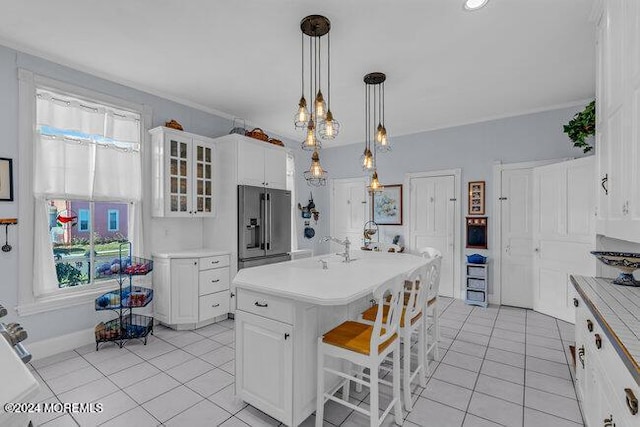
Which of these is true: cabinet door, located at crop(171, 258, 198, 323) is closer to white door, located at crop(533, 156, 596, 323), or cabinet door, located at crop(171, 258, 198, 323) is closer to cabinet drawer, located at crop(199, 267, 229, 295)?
cabinet drawer, located at crop(199, 267, 229, 295)

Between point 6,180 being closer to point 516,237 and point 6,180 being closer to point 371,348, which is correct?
point 371,348

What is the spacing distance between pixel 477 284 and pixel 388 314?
336cm

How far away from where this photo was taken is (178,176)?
3730 mm

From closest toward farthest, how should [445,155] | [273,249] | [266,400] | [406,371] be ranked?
1. [266,400]
2. [406,371]
3. [273,249]
4. [445,155]

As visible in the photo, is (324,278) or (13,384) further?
(324,278)

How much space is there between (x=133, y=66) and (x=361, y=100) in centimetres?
260

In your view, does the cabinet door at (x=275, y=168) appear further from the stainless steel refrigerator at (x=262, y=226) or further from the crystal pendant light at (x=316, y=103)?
the crystal pendant light at (x=316, y=103)

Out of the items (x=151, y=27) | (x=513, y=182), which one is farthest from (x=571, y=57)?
(x=151, y=27)

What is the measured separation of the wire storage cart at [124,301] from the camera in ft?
10.1

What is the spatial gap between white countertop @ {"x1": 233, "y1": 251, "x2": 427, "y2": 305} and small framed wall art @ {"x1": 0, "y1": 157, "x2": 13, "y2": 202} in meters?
2.29

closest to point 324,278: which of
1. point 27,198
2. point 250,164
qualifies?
point 250,164

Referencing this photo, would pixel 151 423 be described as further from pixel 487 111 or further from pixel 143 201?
pixel 487 111

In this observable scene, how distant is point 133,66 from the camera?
310 cm

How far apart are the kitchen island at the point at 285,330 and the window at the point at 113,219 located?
222cm
